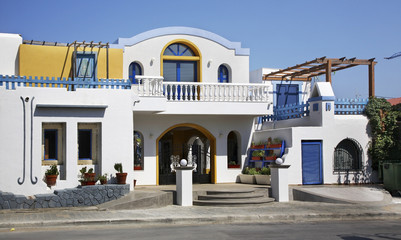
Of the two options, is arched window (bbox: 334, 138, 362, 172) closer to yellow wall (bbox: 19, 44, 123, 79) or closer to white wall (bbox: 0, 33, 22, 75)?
yellow wall (bbox: 19, 44, 123, 79)

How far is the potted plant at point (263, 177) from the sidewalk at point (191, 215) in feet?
11.2

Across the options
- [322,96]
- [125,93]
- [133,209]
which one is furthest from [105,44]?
[322,96]

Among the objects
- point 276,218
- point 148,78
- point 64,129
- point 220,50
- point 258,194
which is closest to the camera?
point 276,218

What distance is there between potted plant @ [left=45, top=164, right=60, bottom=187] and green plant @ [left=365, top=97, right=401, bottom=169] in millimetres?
12299

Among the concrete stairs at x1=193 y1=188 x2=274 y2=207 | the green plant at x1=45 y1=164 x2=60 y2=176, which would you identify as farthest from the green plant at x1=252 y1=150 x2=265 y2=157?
the green plant at x1=45 y1=164 x2=60 y2=176

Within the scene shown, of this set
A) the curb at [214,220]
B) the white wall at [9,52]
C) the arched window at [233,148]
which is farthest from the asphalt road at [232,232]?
the arched window at [233,148]

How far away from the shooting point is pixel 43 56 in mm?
20203

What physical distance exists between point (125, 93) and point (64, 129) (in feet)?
7.75

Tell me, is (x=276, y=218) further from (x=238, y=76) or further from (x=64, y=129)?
(x=238, y=76)

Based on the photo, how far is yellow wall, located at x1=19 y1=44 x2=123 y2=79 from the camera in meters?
20.0

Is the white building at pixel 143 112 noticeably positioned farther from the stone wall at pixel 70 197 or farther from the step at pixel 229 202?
the step at pixel 229 202

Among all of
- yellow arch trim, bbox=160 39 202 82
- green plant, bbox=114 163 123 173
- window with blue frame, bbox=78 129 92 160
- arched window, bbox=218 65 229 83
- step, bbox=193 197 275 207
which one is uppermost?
yellow arch trim, bbox=160 39 202 82

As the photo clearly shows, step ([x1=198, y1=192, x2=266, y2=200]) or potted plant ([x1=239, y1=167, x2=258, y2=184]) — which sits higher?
potted plant ([x1=239, y1=167, x2=258, y2=184])

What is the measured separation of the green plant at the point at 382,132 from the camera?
2070 cm
